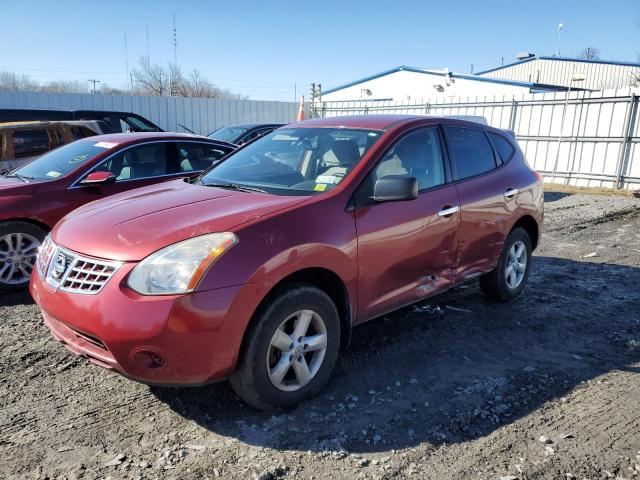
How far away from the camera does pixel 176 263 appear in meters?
2.70

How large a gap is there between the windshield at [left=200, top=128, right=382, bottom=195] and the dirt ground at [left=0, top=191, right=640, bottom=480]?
1.36m

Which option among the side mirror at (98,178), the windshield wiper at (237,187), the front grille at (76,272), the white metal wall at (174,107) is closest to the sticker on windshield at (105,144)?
the side mirror at (98,178)

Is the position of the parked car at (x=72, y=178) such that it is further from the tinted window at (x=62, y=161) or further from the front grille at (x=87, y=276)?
the front grille at (x=87, y=276)

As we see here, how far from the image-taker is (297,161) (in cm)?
396

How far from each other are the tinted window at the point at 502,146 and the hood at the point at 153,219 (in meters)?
2.58

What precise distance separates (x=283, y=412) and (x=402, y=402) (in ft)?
2.51

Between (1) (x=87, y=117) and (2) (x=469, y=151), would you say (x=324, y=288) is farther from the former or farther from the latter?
(1) (x=87, y=117)

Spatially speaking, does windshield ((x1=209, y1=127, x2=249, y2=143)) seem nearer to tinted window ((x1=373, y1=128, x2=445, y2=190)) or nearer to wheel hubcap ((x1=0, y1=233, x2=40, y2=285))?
wheel hubcap ((x1=0, y1=233, x2=40, y2=285))

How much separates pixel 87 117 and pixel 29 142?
4423mm

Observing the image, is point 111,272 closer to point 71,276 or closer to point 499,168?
point 71,276

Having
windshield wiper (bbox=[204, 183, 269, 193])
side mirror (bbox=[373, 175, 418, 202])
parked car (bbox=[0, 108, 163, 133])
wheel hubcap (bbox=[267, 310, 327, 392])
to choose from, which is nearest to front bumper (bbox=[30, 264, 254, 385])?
wheel hubcap (bbox=[267, 310, 327, 392])

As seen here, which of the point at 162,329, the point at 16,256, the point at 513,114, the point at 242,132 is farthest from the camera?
the point at 513,114

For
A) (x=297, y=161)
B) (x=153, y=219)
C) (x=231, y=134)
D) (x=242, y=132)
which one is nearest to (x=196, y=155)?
(x=297, y=161)

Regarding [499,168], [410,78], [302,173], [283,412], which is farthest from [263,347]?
[410,78]
